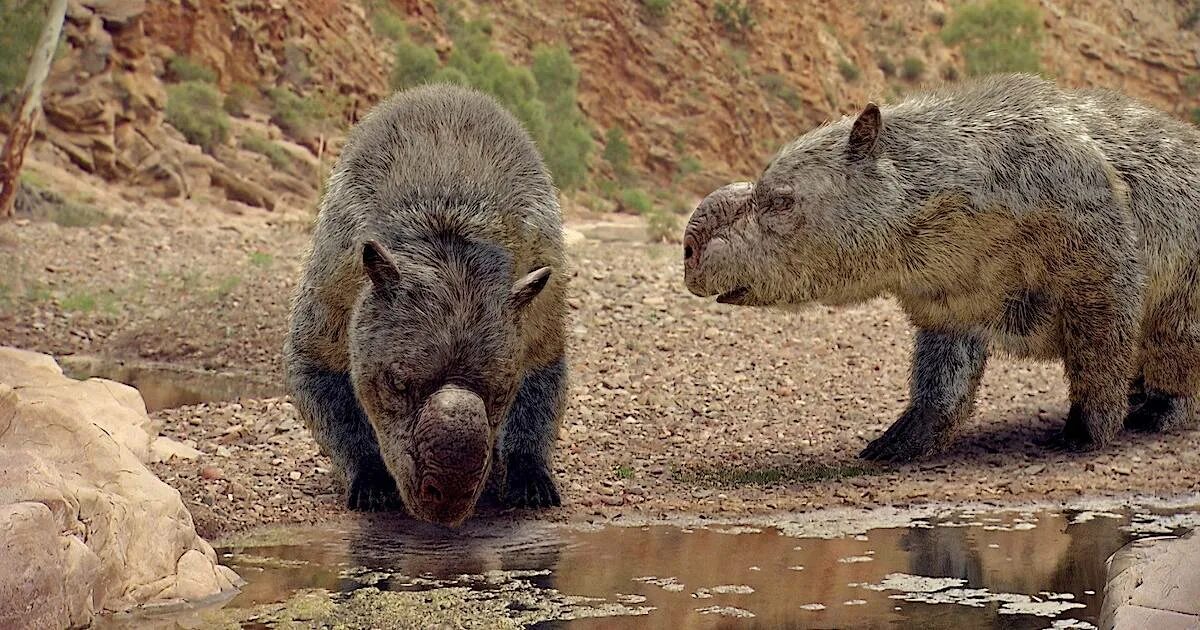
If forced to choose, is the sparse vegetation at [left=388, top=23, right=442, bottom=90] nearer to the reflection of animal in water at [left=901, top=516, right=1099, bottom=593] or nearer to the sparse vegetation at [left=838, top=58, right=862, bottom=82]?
the sparse vegetation at [left=838, top=58, right=862, bottom=82]

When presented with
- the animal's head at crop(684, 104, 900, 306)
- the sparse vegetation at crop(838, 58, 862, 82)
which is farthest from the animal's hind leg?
the sparse vegetation at crop(838, 58, 862, 82)

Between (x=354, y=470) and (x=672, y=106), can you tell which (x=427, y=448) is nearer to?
(x=354, y=470)

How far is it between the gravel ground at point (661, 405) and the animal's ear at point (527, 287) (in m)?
1.29

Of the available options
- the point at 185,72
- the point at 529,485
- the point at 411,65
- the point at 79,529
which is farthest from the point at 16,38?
the point at 79,529

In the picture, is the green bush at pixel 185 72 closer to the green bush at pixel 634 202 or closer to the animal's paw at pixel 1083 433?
the green bush at pixel 634 202

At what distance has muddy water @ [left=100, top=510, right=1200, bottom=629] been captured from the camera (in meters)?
4.50

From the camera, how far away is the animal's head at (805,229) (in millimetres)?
6988

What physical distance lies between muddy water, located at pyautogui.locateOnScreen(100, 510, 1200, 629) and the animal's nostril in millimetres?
334

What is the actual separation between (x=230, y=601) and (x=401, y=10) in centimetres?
3295

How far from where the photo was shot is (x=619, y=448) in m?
7.79

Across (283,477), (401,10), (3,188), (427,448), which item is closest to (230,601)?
(427,448)

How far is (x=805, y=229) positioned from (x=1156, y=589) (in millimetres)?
3213

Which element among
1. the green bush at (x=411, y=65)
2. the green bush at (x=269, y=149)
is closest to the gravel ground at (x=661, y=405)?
the green bush at (x=269, y=149)

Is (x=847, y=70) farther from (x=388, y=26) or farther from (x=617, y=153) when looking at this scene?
(x=388, y=26)
